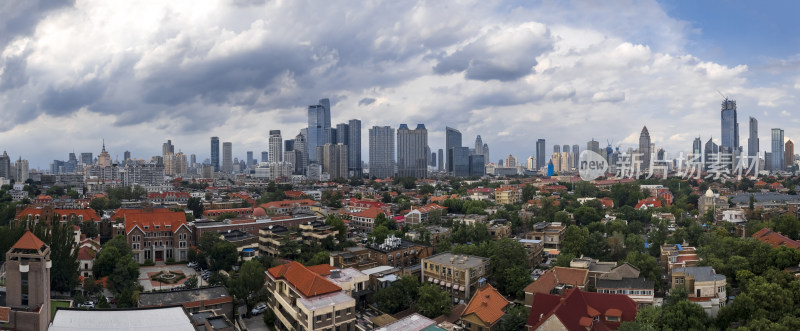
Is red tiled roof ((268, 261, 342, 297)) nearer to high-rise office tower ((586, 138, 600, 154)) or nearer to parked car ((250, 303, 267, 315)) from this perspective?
parked car ((250, 303, 267, 315))

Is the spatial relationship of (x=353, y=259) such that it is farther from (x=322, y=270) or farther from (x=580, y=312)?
(x=580, y=312)

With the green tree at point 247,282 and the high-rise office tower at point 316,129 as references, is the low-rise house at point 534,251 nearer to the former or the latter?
the green tree at point 247,282

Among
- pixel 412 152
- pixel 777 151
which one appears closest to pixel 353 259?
pixel 412 152

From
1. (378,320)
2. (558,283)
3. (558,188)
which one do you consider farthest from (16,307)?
(558,188)

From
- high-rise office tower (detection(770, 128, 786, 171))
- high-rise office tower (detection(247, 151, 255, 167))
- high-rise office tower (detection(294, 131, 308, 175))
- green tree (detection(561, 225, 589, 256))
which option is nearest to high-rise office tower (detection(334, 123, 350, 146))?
high-rise office tower (detection(294, 131, 308, 175))

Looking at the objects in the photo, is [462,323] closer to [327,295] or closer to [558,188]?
[327,295]
